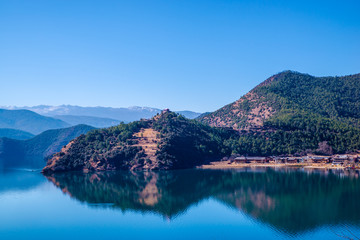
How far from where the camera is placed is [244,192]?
2324 inches

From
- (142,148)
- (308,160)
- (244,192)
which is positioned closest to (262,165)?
(308,160)

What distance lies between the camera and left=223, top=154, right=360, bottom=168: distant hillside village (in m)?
86.4

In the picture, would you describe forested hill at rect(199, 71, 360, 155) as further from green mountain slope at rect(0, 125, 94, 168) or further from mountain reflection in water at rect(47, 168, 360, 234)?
green mountain slope at rect(0, 125, 94, 168)

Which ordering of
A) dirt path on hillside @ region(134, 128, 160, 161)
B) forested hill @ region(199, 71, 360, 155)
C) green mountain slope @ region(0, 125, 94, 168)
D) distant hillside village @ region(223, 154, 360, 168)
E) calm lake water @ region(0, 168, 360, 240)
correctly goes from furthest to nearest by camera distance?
green mountain slope @ region(0, 125, 94, 168) → forested hill @ region(199, 71, 360, 155) → dirt path on hillside @ region(134, 128, 160, 161) → distant hillside village @ region(223, 154, 360, 168) → calm lake water @ region(0, 168, 360, 240)

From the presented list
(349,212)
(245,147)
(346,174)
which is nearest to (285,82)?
(245,147)

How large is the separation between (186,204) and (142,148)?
154 ft

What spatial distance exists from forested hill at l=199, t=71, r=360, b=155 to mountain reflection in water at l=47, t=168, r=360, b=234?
82.1ft

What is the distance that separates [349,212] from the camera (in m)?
43.2

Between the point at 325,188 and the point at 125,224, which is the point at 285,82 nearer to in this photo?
the point at 325,188

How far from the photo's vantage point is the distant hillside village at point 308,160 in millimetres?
86438

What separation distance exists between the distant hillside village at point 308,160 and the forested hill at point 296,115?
166 inches

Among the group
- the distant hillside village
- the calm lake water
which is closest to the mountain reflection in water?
the calm lake water

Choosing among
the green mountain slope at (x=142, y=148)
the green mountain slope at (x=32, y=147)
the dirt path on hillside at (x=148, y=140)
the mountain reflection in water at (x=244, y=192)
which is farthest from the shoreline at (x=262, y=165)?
the green mountain slope at (x=32, y=147)

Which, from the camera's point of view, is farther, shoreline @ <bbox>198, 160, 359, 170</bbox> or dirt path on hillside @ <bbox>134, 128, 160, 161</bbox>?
dirt path on hillside @ <bbox>134, 128, 160, 161</bbox>
